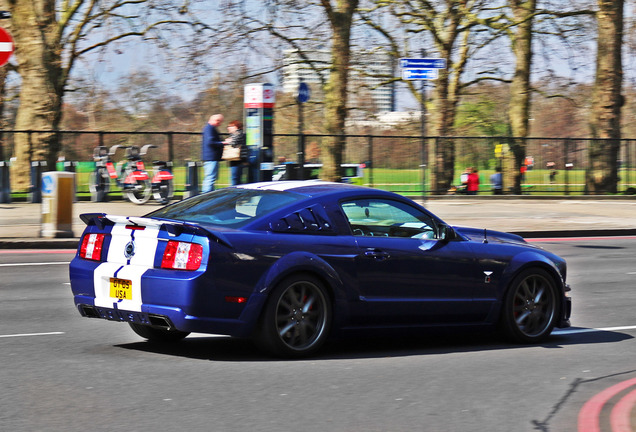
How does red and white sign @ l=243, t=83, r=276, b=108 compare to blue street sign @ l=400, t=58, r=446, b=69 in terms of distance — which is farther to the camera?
red and white sign @ l=243, t=83, r=276, b=108

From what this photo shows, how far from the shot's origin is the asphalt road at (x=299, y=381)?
5.57 m

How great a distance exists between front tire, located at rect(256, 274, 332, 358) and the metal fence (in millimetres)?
15742

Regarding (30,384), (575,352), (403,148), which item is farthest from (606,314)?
(403,148)

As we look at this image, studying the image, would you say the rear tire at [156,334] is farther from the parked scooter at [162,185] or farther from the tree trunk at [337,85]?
the tree trunk at [337,85]

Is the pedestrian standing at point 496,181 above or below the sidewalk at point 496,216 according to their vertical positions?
above

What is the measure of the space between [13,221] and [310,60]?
549 inches

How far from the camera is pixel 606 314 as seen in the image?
10.3m

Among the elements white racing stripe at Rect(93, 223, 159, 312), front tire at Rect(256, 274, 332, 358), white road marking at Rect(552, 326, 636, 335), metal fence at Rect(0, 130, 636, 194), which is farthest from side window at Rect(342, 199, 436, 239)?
metal fence at Rect(0, 130, 636, 194)

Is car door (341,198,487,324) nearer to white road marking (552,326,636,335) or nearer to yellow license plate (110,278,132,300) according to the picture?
white road marking (552,326,636,335)

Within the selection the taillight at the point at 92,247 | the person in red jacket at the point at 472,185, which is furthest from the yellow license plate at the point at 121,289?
the person in red jacket at the point at 472,185

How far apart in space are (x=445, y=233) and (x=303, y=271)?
54.9 inches

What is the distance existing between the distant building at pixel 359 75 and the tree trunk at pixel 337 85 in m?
1.40

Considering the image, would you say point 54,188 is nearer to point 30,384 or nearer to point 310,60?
point 30,384

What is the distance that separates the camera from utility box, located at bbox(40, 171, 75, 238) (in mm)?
16141
